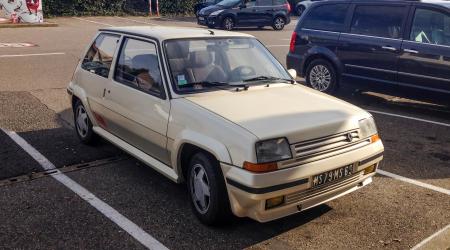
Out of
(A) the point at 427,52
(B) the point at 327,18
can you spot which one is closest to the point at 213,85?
(A) the point at 427,52

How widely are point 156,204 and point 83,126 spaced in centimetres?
217

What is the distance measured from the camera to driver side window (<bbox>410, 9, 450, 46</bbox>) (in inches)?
288

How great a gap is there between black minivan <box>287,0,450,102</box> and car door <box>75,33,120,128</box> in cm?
460

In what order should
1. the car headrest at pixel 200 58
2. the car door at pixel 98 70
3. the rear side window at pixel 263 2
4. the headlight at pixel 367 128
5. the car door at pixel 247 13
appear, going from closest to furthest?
the headlight at pixel 367 128, the car headrest at pixel 200 58, the car door at pixel 98 70, the car door at pixel 247 13, the rear side window at pixel 263 2

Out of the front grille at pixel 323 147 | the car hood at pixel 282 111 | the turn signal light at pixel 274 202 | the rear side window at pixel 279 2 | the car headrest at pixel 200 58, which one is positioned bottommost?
the turn signal light at pixel 274 202

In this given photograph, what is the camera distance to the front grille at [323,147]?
3.64 metres

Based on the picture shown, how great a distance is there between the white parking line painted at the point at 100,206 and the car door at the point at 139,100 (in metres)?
0.67

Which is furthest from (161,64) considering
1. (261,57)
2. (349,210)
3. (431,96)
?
(431,96)

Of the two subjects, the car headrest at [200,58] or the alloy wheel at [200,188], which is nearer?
the alloy wheel at [200,188]

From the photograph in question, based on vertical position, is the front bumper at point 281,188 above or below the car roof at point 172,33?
below

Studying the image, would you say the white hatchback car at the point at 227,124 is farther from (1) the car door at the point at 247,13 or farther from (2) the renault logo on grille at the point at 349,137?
(1) the car door at the point at 247,13

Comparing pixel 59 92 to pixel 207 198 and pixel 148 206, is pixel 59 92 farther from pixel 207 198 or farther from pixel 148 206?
pixel 207 198

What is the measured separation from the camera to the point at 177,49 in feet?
15.2

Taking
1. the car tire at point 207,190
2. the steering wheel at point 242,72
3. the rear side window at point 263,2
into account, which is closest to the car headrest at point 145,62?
the steering wheel at point 242,72
